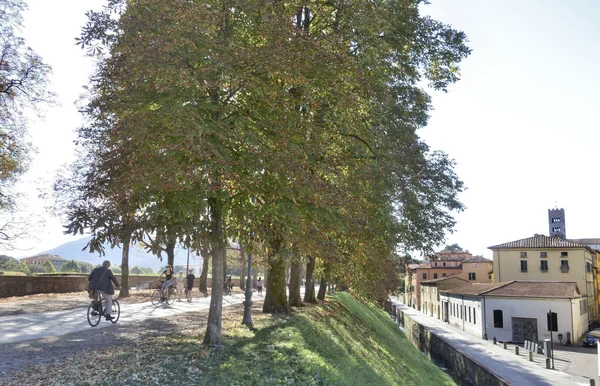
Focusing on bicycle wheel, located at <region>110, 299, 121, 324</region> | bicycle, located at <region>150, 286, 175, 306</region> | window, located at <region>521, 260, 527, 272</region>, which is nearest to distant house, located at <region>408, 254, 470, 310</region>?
window, located at <region>521, 260, 527, 272</region>

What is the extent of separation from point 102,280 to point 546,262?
61.7m

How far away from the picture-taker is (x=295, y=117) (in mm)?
11070

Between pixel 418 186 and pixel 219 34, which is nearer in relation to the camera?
pixel 219 34

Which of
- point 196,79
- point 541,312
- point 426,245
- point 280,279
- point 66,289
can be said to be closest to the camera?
point 196,79

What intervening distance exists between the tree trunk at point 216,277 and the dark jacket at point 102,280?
14.8 ft

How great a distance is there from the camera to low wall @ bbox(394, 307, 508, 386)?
86.2 ft

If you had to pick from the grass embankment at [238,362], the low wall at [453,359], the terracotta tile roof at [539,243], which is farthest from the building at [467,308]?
the grass embankment at [238,362]

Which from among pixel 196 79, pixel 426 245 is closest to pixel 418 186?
pixel 426 245

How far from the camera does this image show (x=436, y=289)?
74.2 m

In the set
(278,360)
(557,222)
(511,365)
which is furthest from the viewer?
(557,222)

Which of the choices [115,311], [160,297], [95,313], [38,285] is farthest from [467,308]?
[95,313]

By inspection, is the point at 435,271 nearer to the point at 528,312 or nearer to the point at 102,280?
the point at 528,312

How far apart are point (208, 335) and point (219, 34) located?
272 inches

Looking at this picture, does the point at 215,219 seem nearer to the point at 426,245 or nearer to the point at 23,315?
the point at 23,315
